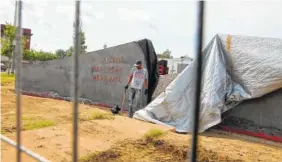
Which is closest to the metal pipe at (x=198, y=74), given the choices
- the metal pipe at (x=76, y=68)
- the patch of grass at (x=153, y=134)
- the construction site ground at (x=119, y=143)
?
the metal pipe at (x=76, y=68)

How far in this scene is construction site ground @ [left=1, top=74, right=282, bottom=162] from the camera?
152 inches

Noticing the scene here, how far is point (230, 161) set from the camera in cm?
406

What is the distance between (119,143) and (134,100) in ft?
9.21

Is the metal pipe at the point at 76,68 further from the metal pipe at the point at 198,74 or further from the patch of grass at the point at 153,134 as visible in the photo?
the patch of grass at the point at 153,134

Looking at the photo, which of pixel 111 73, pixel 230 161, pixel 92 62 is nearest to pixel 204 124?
pixel 230 161

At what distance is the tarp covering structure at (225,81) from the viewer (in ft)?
18.3

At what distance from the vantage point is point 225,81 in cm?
588

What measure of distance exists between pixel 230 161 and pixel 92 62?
5.92m

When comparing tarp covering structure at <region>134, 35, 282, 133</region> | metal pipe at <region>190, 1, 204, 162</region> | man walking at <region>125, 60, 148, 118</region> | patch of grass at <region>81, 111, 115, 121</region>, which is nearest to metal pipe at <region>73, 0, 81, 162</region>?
metal pipe at <region>190, 1, 204, 162</region>

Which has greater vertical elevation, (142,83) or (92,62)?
(92,62)

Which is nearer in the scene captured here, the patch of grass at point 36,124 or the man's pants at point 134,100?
the patch of grass at point 36,124

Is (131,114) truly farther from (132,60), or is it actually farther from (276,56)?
(276,56)

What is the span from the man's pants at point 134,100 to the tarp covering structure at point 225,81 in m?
0.82

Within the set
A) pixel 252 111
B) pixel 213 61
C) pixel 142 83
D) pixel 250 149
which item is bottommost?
pixel 250 149
